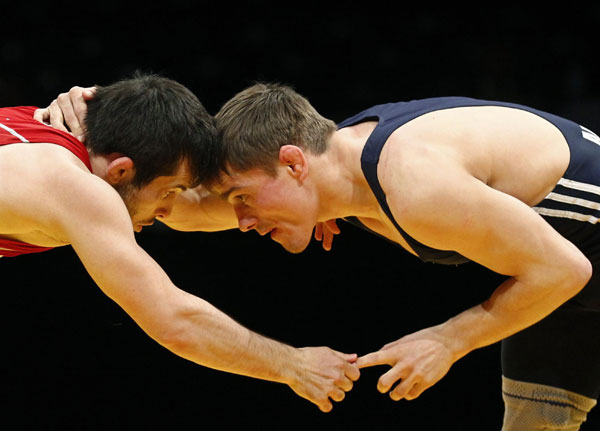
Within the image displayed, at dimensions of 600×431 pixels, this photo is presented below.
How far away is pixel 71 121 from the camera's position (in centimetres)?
235

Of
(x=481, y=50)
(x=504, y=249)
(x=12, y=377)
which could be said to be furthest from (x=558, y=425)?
(x=481, y=50)

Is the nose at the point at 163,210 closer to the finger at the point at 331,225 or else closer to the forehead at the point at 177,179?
the forehead at the point at 177,179

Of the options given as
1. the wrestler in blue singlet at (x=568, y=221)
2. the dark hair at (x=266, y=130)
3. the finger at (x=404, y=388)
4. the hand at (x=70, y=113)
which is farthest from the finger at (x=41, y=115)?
the finger at (x=404, y=388)

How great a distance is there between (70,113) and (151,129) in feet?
0.86

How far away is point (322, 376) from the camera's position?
7.06 ft

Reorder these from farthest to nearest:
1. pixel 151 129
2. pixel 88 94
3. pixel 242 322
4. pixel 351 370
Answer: pixel 242 322 < pixel 88 94 < pixel 151 129 < pixel 351 370

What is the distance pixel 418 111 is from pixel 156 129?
0.69 meters

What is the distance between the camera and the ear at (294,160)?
2299 millimetres

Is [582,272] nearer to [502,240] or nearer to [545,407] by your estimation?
[502,240]

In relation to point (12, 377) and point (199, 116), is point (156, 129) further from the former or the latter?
point (12, 377)

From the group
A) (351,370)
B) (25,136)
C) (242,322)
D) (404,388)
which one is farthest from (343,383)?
(242,322)

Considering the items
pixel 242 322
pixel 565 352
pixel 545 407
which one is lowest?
pixel 242 322

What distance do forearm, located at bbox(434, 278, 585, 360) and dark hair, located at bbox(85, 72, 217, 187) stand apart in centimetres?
81

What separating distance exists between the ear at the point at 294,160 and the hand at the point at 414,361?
1.75 ft
